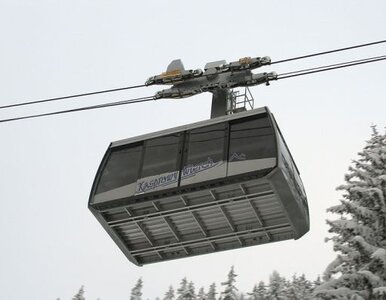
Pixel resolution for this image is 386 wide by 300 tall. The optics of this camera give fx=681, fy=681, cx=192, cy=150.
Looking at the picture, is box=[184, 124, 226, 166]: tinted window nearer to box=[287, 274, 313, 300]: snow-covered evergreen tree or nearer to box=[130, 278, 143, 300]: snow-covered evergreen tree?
box=[287, 274, 313, 300]: snow-covered evergreen tree

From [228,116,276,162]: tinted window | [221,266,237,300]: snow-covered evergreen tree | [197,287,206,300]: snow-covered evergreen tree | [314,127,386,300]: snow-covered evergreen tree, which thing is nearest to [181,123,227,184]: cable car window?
[228,116,276,162]: tinted window

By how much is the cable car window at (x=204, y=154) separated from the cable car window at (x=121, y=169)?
1358 millimetres

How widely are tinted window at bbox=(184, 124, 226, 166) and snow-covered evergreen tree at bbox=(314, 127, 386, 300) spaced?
3778mm

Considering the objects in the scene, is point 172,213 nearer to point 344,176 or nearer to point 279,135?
point 279,135

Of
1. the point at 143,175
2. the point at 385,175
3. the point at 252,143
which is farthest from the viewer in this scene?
the point at 385,175

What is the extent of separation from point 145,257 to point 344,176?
5567mm

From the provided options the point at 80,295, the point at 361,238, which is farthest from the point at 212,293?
the point at 361,238

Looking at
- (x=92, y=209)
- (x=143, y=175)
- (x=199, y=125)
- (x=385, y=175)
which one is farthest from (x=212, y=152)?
(x=385, y=175)

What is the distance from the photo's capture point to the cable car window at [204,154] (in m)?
14.1

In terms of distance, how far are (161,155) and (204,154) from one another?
114cm

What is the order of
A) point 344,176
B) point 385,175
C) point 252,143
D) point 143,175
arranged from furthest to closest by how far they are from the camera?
1. point 344,176
2. point 385,175
3. point 143,175
4. point 252,143

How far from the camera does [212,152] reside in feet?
47.5

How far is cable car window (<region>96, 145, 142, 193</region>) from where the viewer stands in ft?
50.5

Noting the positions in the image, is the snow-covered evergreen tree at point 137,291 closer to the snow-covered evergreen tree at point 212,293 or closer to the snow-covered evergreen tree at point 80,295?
the snow-covered evergreen tree at point 212,293
